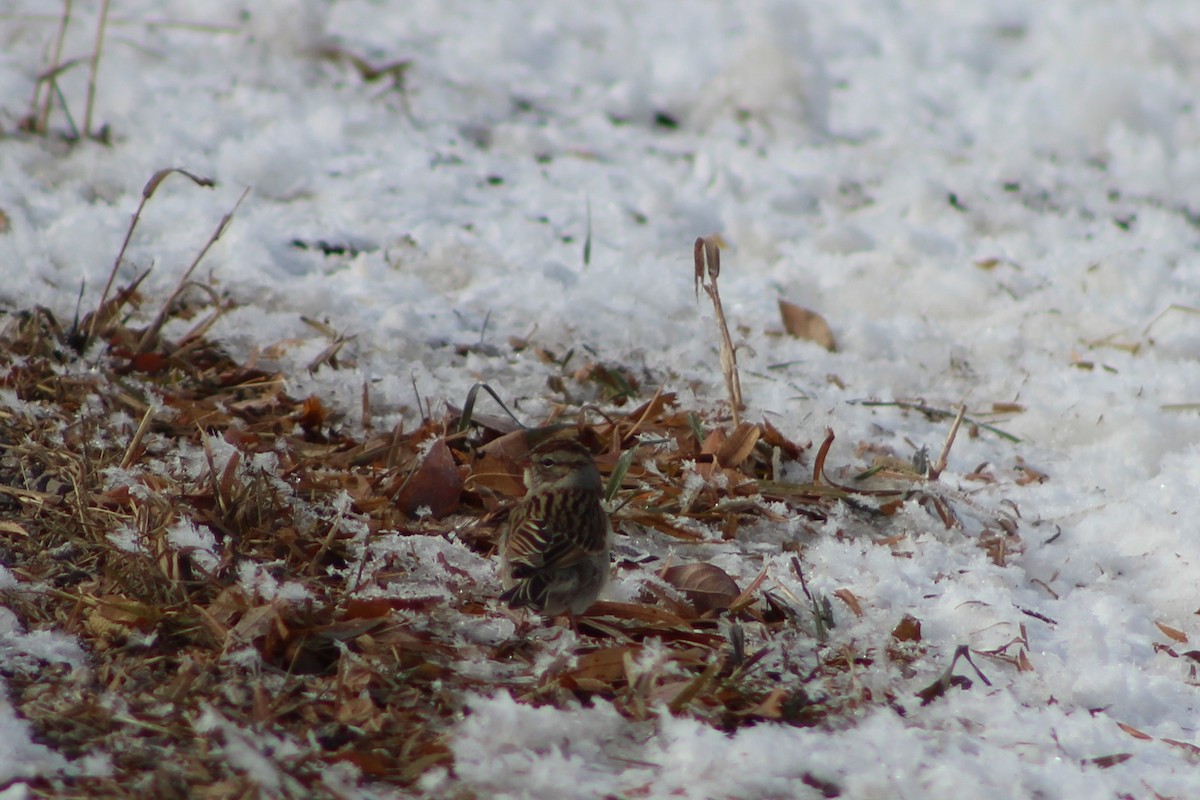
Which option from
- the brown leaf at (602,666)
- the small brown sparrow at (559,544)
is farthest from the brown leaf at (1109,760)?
the small brown sparrow at (559,544)

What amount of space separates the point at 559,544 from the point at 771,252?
9.74ft

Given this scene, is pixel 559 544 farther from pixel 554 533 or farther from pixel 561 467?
pixel 561 467

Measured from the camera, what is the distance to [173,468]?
3090 mm

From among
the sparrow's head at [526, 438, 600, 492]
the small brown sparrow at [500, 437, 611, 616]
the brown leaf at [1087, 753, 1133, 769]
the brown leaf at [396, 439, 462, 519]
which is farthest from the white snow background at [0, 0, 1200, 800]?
the brown leaf at [396, 439, 462, 519]

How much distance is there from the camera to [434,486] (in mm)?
3107

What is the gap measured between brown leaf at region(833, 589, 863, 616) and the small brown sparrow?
591 mm

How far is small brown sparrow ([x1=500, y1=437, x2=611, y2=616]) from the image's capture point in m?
2.55

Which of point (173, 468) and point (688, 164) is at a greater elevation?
point (688, 164)

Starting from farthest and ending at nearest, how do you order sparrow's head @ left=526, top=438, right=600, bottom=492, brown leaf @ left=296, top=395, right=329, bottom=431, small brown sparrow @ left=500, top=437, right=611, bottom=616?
brown leaf @ left=296, top=395, right=329, bottom=431, sparrow's head @ left=526, top=438, right=600, bottom=492, small brown sparrow @ left=500, top=437, right=611, bottom=616

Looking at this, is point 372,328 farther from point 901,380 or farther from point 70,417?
point 901,380

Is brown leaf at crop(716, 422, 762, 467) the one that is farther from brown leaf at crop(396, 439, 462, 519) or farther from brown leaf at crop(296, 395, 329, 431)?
brown leaf at crop(296, 395, 329, 431)

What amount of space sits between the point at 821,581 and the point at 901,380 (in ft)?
5.37

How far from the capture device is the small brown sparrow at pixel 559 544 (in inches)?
100

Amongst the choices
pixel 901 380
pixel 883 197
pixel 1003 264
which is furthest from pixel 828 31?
pixel 901 380
